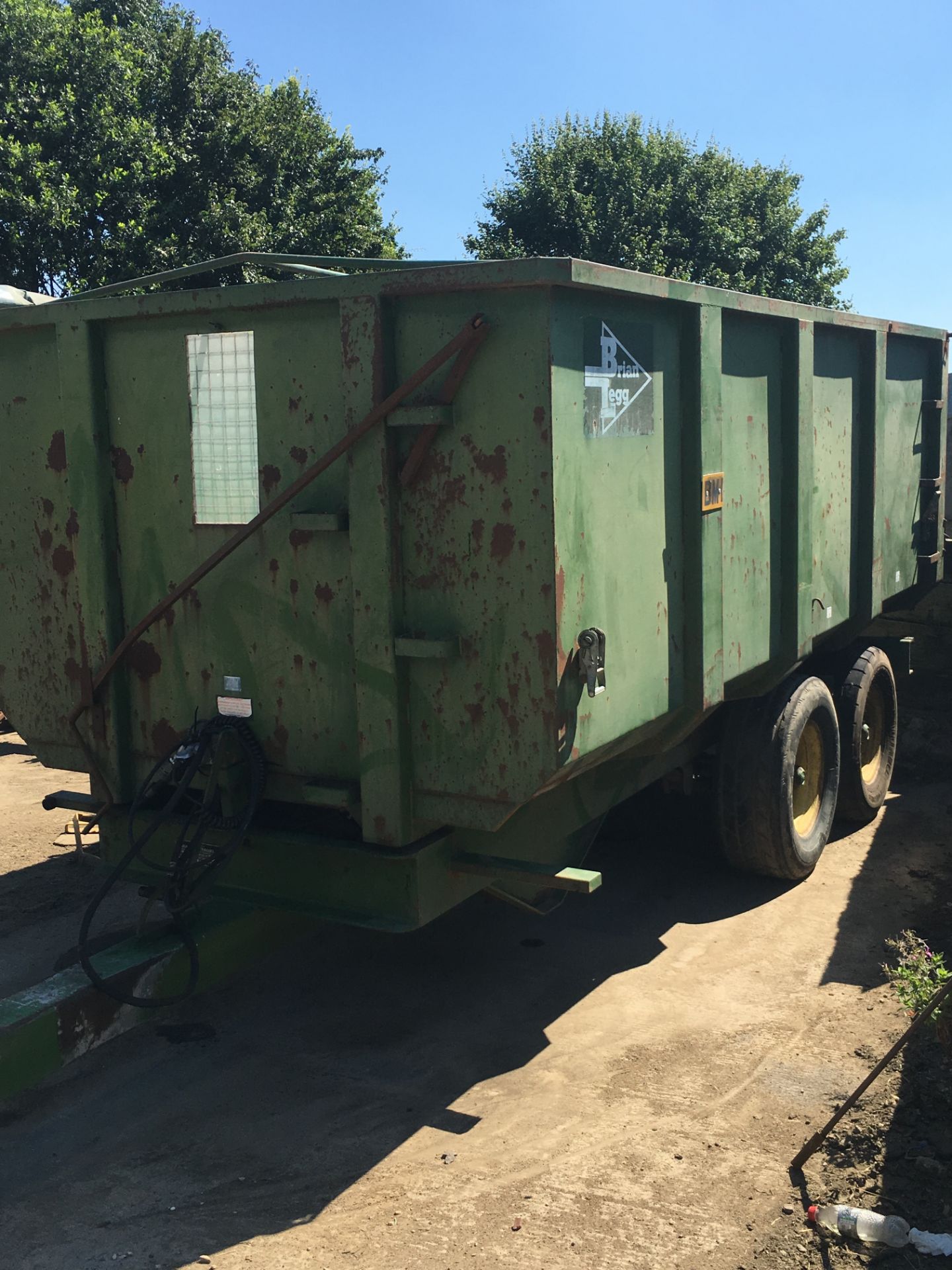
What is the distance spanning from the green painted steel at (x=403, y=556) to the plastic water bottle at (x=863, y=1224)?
134 centimetres

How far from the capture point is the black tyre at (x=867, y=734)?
6742 mm

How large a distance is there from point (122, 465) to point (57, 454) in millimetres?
289

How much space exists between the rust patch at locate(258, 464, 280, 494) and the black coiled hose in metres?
0.83

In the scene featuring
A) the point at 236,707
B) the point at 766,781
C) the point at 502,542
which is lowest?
the point at 766,781

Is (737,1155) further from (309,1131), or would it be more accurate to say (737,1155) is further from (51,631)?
(51,631)

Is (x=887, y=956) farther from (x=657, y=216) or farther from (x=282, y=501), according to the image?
(x=657, y=216)

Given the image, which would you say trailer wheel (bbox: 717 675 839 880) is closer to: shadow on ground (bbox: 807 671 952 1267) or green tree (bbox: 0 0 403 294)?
shadow on ground (bbox: 807 671 952 1267)

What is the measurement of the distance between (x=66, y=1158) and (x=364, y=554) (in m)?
2.12

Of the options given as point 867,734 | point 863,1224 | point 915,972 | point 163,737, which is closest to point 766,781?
point 915,972

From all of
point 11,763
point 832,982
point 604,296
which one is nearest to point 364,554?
point 604,296

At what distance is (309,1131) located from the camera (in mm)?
3904

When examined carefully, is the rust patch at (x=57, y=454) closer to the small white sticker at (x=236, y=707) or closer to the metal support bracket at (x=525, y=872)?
the small white sticker at (x=236, y=707)

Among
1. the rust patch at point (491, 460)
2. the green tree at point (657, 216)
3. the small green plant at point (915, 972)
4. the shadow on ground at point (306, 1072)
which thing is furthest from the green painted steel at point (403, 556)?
the green tree at point (657, 216)

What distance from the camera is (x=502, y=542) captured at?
11.7ft
